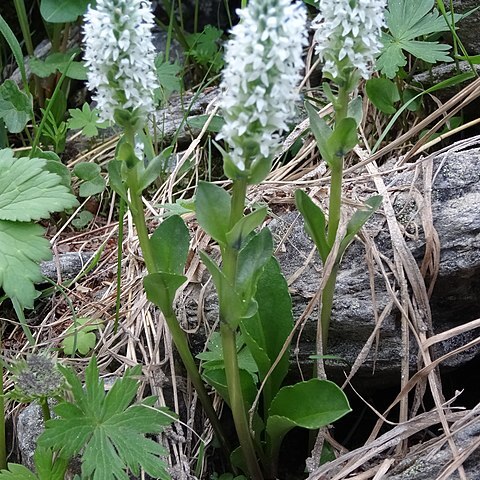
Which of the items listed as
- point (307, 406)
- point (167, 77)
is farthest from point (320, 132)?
point (167, 77)

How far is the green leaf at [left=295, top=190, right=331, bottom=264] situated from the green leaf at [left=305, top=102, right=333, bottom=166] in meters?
0.11

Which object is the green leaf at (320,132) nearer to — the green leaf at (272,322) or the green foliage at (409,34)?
the green leaf at (272,322)

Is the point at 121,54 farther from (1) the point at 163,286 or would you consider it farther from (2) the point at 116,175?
(1) the point at 163,286

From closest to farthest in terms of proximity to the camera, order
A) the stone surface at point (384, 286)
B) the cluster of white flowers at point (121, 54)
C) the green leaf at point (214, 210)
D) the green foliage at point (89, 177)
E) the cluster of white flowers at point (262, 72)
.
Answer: the cluster of white flowers at point (262, 72)
the cluster of white flowers at point (121, 54)
the green leaf at point (214, 210)
the stone surface at point (384, 286)
the green foliage at point (89, 177)

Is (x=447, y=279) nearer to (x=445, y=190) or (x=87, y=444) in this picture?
(x=445, y=190)

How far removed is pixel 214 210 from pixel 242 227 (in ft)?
0.33

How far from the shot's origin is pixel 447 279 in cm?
183

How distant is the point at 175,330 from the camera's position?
166 cm

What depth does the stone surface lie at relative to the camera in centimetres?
180

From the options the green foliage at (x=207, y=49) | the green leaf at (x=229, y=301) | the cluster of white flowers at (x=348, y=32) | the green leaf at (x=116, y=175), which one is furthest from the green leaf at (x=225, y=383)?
the green foliage at (x=207, y=49)

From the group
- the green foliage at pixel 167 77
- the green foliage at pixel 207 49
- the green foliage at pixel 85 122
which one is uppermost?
the green foliage at pixel 207 49

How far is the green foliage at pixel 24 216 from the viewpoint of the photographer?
5.16ft

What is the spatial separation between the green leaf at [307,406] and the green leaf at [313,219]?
0.33 m

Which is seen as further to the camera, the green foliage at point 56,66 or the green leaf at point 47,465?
the green foliage at point 56,66
